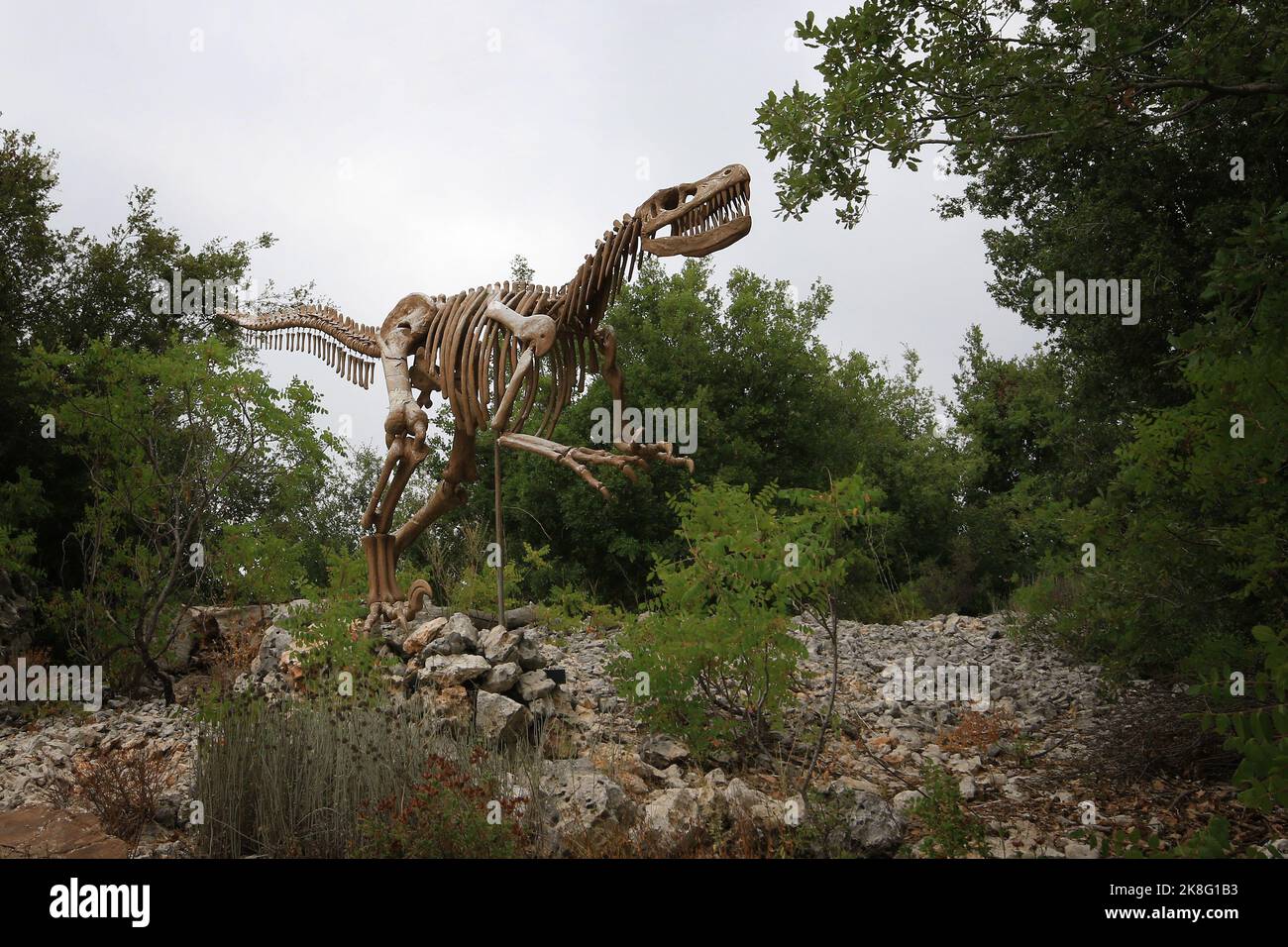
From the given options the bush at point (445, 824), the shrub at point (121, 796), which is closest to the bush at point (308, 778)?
the bush at point (445, 824)

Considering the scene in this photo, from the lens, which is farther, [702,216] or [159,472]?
[159,472]

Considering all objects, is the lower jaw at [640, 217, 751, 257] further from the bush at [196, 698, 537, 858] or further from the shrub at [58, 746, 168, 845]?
the shrub at [58, 746, 168, 845]

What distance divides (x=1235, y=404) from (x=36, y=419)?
14053 mm

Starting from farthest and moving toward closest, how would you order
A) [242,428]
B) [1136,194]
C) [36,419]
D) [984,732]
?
1. [36,419]
2. [242,428]
3. [1136,194]
4. [984,732]

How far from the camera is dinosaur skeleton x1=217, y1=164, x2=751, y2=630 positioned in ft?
22.6

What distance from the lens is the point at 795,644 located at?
648 centimetres

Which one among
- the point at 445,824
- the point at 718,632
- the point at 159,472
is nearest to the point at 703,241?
the point at 718,632

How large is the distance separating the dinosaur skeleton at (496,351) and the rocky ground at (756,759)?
1.38 m

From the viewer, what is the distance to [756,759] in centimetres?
680

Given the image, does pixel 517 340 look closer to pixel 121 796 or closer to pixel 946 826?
pixel 121 796

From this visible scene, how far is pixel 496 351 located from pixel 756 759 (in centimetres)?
422

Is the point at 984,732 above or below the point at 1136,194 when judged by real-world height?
below

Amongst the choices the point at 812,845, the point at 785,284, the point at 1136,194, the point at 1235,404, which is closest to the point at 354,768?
the point at 812,845
